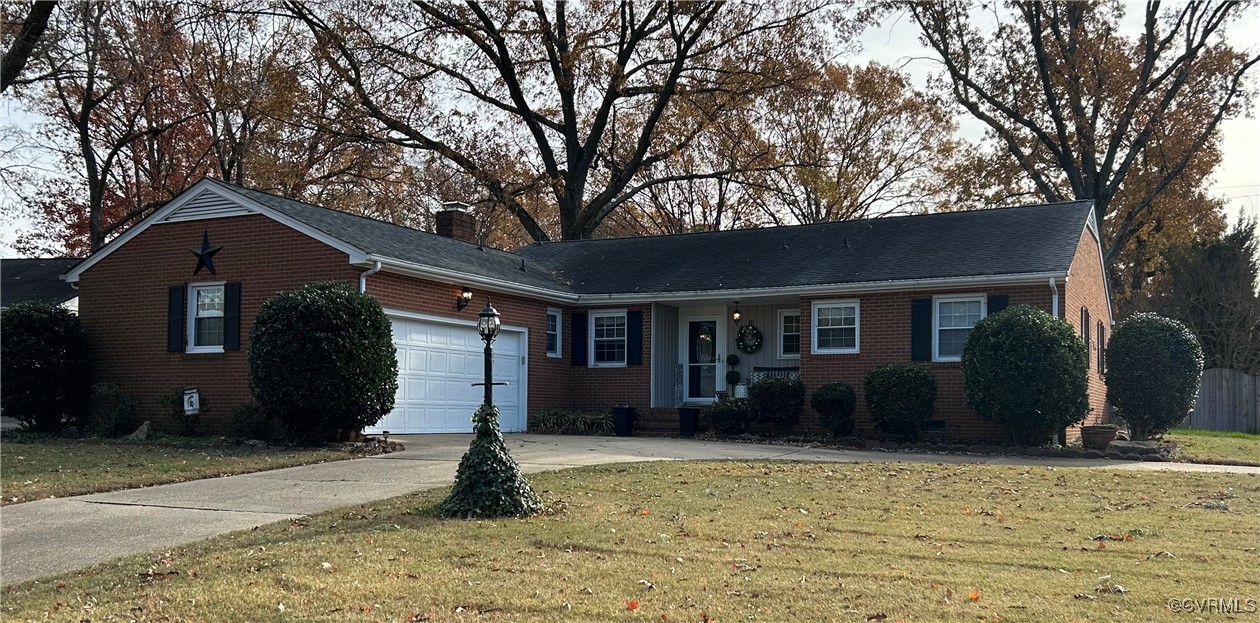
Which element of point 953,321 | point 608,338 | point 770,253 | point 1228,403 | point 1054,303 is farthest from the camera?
point 1228,403

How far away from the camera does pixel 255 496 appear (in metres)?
10.2

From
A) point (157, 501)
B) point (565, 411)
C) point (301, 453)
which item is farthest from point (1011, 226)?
point (157, 501)

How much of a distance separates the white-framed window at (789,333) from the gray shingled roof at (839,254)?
41.2 inches

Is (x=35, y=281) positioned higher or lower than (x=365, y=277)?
higher

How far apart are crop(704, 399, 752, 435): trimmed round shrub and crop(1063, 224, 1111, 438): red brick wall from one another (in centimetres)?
586

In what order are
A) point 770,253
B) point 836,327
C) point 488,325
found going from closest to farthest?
point 488,325 → point 836,327 → point 770,253

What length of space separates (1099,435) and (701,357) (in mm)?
8331

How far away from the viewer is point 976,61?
1303 inches

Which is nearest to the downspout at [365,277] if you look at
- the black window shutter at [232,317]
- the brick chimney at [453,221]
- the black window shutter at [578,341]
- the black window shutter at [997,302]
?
the black window shutter at [232,317]

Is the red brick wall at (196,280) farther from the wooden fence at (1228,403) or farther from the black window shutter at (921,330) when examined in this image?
the wooden fence at (1228,403)

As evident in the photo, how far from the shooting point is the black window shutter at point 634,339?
71.0ft

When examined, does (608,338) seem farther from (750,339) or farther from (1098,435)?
(1098,435)

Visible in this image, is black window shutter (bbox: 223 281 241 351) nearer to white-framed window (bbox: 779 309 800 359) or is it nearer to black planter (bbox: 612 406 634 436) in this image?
black planter (bbox: 612 406 634 436)

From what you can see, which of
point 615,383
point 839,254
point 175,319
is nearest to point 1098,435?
point 839,254
